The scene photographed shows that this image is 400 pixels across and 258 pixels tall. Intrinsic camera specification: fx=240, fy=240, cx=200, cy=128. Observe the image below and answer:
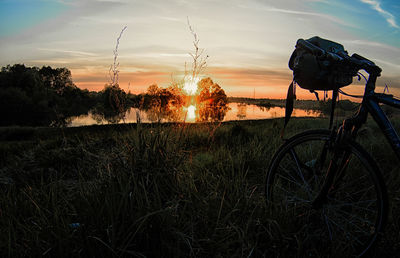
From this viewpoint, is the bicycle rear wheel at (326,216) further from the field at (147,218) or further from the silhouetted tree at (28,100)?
the silhouetted tree at (28,100)

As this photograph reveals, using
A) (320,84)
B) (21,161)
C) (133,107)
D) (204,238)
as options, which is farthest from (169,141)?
(21,161)

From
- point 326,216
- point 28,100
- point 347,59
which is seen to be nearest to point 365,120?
point 347,59

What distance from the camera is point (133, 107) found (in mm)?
3475

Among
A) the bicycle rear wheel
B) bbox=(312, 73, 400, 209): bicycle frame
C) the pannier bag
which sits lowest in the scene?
the bicycle rear wheel

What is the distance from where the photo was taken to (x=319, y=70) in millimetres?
1793

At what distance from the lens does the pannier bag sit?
1771 millimetres

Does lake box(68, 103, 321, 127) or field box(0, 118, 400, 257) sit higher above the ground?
lake box(68, 103, 321, 127)

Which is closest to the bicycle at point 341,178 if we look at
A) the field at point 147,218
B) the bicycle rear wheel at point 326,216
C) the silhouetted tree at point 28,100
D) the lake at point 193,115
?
the bicycle rear wheel at point 326,216

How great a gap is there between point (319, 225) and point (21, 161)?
17.2ft

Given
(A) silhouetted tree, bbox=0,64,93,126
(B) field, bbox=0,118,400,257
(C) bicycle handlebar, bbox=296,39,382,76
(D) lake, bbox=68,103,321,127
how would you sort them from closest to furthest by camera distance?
(B) field, bbox=0,118,400,257 → (C) bicycle handlebar, bbox=296,39,382,76 → (D) lake, bbox=68,103,321,127 → (A) silhouetted tree, bbox=0,64,93,126

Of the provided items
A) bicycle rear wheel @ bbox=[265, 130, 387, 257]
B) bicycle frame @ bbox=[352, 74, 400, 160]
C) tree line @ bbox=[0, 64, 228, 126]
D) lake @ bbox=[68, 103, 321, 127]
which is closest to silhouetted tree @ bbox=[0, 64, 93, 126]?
tree line @ bbox=[0, 64, 228, 126]

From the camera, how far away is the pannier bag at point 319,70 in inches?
69.7

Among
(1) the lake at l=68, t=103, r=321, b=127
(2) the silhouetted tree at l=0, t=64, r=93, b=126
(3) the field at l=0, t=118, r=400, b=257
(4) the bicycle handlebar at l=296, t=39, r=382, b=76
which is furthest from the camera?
(2) the silhouetted tree at l=0, t=64, r=93, b=126

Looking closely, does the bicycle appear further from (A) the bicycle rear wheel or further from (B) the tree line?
(B) the tree line
